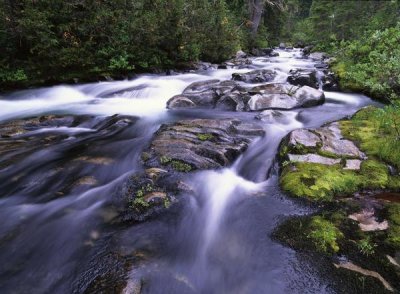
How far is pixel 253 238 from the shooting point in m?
3.82

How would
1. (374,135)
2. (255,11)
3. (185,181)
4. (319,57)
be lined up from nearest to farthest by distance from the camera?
(185,181), (374,135), (319,57), (255,11)

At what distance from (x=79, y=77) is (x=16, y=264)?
9.11 m

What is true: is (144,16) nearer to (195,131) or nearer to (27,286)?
(195,131)

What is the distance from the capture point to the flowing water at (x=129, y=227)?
3205mm

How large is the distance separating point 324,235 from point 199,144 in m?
2.72

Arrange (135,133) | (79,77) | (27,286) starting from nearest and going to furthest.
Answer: (27,286)
(135,133)
(79,77)

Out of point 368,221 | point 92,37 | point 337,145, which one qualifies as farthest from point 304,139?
point 92,37

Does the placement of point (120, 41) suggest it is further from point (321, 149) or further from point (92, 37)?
point (321, 149)

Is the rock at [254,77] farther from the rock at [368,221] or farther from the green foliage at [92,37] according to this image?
the rock at [368,221]

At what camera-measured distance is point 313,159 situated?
5.07 meters

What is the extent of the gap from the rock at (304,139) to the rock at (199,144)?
925mm

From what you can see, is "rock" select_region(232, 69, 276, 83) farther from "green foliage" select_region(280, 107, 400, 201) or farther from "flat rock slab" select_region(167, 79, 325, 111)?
"green foliage" select_region(280, 107, 400, 201)

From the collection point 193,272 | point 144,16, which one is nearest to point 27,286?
point 193,272


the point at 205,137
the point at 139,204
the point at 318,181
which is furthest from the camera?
the point at 205,137
